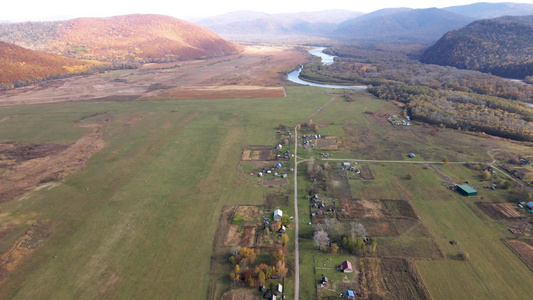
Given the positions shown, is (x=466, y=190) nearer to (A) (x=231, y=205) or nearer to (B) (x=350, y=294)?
(B) (x=350, y=294)

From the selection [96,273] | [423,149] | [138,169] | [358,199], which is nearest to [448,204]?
[358,199]

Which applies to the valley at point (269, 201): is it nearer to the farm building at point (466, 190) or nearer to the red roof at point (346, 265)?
the red roof at point (346, 265)

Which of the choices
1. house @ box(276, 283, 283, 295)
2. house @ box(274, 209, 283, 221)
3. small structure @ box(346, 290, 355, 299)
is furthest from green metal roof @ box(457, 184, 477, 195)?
house @ box(276, 283, 283, 295)

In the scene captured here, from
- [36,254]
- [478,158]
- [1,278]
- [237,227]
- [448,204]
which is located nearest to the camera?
[1,278]

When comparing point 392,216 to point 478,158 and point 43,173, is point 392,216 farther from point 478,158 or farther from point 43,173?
point 43,173

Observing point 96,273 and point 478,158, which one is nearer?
point 96,273

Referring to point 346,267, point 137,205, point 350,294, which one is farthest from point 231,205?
point 350,294

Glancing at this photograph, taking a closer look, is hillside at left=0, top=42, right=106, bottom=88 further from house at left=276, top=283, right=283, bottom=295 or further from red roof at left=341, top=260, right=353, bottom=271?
red roof at left=341, top=260, right=353, bottom=271
